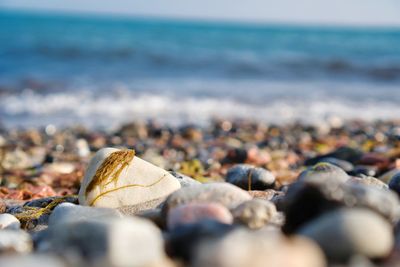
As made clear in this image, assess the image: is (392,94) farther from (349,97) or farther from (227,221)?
(227,221)

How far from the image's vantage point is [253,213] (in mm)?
2109

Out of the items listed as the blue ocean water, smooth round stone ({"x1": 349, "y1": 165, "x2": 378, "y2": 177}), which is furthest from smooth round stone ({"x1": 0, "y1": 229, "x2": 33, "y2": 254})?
the blue ocean water

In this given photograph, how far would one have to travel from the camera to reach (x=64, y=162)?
5410 millimetres

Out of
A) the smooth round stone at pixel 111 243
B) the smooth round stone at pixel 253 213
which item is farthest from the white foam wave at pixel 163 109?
the smooth round stone at pixel 111 243

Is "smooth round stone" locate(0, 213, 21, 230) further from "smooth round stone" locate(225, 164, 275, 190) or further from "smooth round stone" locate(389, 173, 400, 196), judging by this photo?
"smooth round stone" locate(389, 173, 400, 196)

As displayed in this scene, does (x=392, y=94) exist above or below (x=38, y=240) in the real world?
below

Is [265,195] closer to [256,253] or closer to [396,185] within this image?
[396,185]

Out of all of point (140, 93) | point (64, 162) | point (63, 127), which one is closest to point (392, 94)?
point (140, 93)

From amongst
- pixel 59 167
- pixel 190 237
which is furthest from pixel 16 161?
pixel 190 237

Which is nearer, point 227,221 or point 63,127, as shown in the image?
point 227,221

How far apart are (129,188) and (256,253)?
146 cm

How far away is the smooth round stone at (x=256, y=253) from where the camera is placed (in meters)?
1.43

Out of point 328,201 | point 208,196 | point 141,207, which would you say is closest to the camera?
point 328,201

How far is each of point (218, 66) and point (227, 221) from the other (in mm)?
15751
